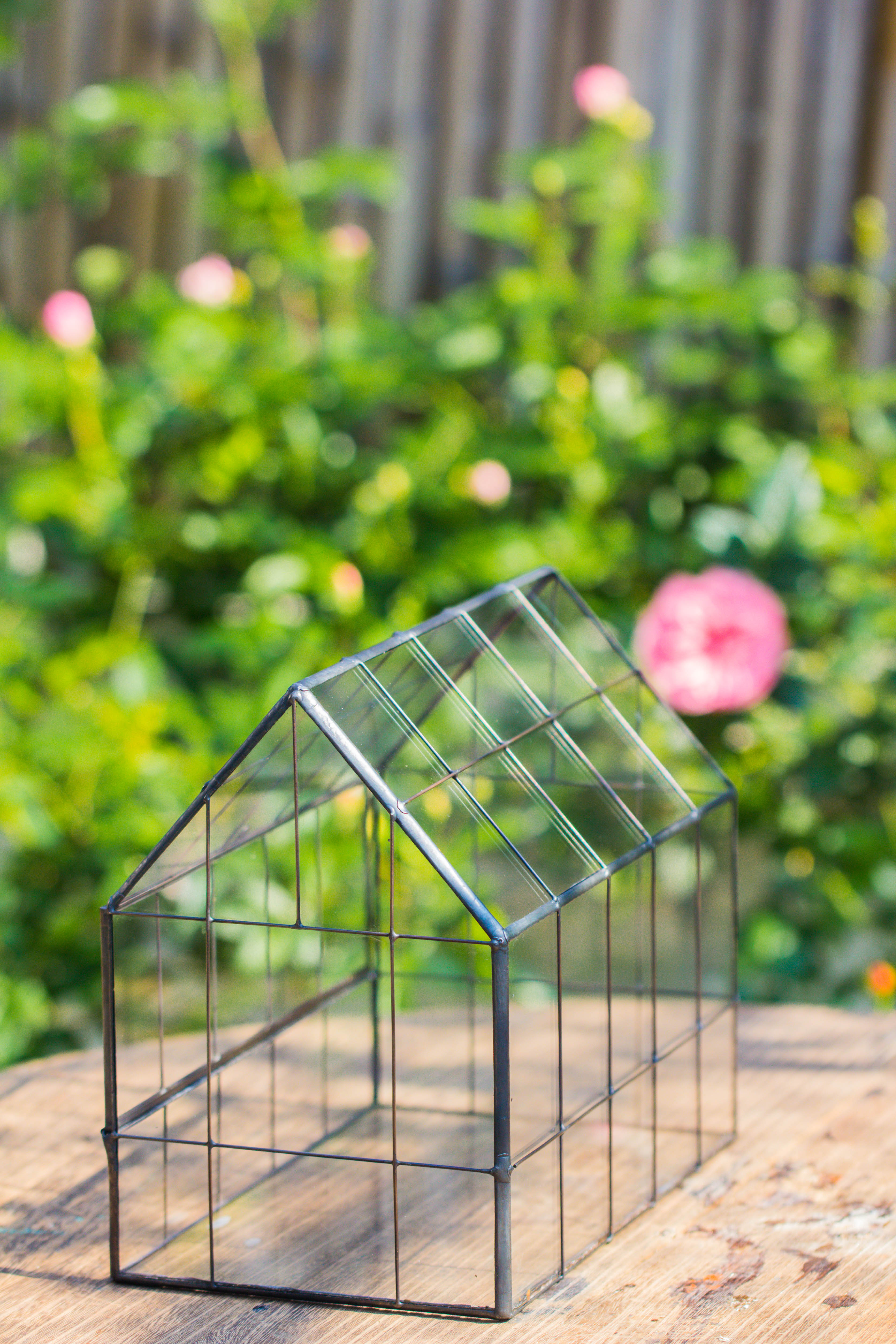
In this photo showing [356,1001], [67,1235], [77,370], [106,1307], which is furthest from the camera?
[77,370]

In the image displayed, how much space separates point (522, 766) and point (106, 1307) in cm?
50

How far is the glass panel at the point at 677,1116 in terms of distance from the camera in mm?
1221

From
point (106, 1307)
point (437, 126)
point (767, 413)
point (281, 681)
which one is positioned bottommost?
point (106, 1307)

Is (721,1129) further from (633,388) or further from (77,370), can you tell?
(77,370)

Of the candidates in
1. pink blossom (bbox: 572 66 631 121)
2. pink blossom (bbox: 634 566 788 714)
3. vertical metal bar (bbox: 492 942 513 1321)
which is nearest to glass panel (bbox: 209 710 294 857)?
vertical metal bar (bbox: 492 942 513 1321)

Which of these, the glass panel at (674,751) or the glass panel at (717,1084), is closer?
the glass panel at (717,1084)

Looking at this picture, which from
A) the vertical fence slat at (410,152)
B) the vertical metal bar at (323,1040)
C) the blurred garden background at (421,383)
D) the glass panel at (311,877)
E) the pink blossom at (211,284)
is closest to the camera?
the vertical metal bar at (323,1040)

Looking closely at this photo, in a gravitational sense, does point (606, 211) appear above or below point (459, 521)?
above

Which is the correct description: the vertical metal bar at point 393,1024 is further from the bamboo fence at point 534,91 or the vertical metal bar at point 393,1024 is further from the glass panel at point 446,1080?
the bamboo fence at point 534,91

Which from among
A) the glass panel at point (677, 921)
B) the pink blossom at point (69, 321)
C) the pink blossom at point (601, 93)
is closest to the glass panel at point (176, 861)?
the glass panel at point (677, 921)

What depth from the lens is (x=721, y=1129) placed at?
1311 millimetres

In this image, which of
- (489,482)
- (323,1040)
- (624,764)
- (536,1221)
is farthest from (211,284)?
(536,1221)

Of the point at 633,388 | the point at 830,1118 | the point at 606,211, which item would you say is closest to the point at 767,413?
the point at 633,388

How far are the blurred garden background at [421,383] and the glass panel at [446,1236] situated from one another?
0.88 metres
